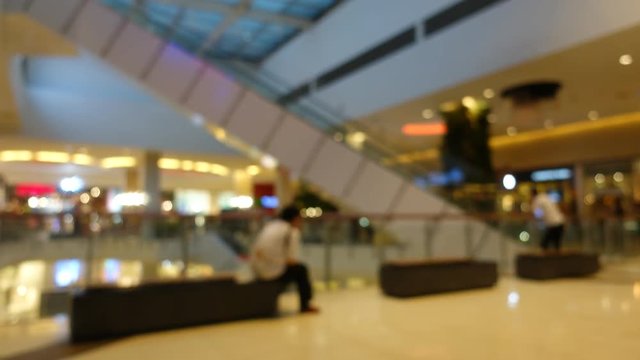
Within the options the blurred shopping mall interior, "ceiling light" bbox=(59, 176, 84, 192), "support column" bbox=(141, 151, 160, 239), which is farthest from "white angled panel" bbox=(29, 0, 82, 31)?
"ceiling light" bbox=(59, 176, 84, 192)

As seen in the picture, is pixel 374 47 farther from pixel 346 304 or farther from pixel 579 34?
pixel 346 304

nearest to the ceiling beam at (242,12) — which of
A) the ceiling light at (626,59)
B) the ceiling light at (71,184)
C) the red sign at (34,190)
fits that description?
the ceiling light at (626,59)

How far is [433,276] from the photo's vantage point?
25.1 ft

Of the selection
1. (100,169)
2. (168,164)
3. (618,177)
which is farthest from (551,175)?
(100,169)

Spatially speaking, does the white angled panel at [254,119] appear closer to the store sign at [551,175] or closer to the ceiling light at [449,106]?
the ceiling light at [449,106]

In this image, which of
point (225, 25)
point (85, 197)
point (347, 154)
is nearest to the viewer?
point (347, 154)

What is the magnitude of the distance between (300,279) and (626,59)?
968 centimetres

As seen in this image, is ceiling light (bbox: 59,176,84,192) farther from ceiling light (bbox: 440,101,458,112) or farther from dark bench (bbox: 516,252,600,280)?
dark bench (bbox: 516,252,600,280)

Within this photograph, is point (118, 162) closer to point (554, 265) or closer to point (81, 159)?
point (81, 159)

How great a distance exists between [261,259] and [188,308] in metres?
0.95

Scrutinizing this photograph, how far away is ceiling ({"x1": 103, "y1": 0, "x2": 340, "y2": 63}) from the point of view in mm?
17703

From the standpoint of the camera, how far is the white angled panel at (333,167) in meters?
12.2

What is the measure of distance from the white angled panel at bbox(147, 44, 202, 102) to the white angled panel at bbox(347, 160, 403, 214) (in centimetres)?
463

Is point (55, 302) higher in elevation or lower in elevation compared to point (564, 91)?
lower
